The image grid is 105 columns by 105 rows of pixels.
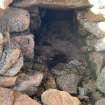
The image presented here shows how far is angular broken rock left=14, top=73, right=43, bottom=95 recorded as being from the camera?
8.63 meters

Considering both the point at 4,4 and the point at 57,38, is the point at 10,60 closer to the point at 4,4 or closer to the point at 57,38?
the point at 4,4

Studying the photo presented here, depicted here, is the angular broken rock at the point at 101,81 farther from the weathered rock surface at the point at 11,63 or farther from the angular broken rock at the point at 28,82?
the weathered rock surface at the point at 11,63

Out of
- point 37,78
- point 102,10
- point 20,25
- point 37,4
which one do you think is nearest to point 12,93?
point 37,78

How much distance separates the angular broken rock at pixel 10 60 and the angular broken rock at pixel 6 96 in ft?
1.52

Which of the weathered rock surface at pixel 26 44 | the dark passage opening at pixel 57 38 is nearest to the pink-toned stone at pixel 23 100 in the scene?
the weathered rock surface at pixel 26 44

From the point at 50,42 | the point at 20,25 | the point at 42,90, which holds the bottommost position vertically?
the point at 42,90

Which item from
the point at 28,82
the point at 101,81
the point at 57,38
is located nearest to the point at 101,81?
the point at 101,81

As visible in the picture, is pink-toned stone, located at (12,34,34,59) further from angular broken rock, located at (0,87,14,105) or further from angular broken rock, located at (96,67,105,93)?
angular broken rock, located at (96,67,105,93)

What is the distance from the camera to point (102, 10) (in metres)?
9.26

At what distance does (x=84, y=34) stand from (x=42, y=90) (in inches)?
79.6

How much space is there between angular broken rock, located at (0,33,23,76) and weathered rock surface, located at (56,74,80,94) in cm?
129

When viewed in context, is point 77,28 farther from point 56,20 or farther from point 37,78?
point 37,78

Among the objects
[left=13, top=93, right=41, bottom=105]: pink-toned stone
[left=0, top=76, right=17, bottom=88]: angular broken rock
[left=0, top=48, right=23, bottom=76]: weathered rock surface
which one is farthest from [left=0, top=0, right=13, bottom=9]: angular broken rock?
[left=13, top=93, right=41, bottom=105]: pink-toned stone

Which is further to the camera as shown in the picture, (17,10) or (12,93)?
(17,10)
